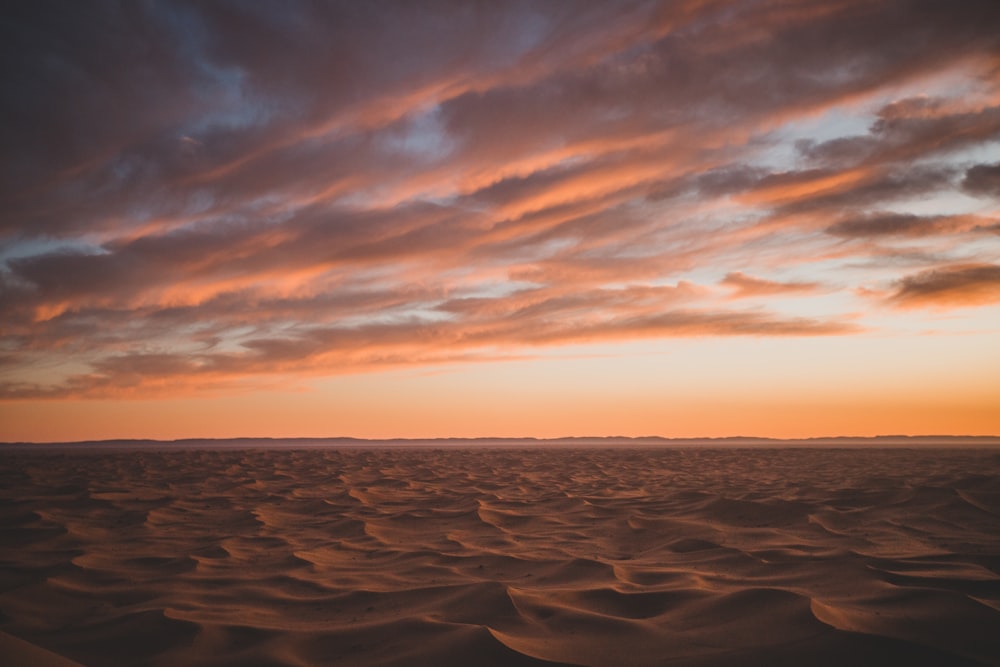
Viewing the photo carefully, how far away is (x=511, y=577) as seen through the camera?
381 centimetres

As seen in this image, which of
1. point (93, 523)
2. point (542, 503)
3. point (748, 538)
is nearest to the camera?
point (748, 538)

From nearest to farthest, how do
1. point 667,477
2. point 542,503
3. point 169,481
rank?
point 542,503
point 169,481
point 667,477

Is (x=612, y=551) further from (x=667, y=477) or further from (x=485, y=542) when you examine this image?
(x=667, y=477)

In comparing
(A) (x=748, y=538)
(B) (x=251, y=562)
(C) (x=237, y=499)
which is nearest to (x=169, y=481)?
(C) (x=237, y=499)

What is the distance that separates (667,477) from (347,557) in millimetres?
6812

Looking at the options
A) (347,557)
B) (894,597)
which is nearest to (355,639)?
(347,557)

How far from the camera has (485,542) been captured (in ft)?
16.2

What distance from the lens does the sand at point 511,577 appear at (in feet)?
8.28

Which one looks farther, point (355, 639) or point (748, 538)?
point (748, 538)

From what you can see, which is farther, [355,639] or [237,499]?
[237,499]

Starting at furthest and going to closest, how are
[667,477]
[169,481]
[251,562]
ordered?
[667,477], [169,481], [251,562]

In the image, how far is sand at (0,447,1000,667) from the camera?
99.3 inches

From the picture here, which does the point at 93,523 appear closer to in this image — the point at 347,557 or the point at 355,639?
the point at 347,557

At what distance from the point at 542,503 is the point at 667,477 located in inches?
148
